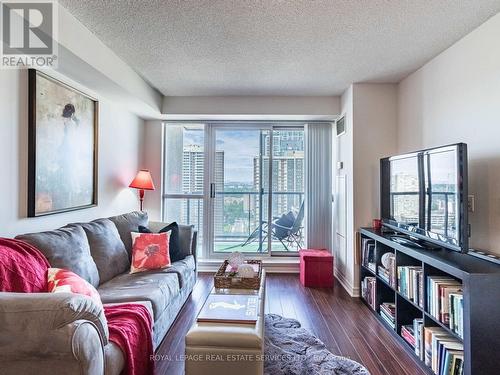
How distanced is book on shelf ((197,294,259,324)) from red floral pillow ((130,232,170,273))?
1051mm

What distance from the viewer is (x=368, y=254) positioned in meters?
3.12

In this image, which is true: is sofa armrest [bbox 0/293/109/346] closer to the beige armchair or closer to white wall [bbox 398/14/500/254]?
the beige armchair

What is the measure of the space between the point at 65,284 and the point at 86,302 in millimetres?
430

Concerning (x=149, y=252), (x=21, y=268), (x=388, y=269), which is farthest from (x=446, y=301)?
(x=21, y=268)

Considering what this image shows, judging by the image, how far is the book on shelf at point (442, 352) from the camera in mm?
1775

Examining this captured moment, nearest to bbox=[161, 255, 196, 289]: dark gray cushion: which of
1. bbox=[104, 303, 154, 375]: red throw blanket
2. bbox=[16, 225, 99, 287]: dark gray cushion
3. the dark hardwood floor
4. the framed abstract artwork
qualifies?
the dark hardwood floor

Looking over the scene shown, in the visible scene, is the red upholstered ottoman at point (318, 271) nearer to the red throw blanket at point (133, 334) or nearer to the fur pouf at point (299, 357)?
the fur pouf at point (299, 357)

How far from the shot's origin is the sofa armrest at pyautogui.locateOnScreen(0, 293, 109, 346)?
3.86 feet

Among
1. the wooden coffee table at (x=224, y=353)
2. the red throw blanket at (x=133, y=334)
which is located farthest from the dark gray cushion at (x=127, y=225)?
the wooden coffee table at (x=224, y=353)

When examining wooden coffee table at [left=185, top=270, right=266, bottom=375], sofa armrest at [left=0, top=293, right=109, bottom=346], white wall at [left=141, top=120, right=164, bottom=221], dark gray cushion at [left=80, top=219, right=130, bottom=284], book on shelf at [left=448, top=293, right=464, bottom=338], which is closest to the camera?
sofa armrest at [left=0, top=293, right=109, bottom=346]

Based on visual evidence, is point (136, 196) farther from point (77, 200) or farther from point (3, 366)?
point (3, 366)

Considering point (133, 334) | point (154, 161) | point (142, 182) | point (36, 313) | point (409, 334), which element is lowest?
point (409, 334)

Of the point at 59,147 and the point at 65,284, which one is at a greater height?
the point at 59,147

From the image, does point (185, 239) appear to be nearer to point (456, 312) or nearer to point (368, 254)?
point (368, 254)
